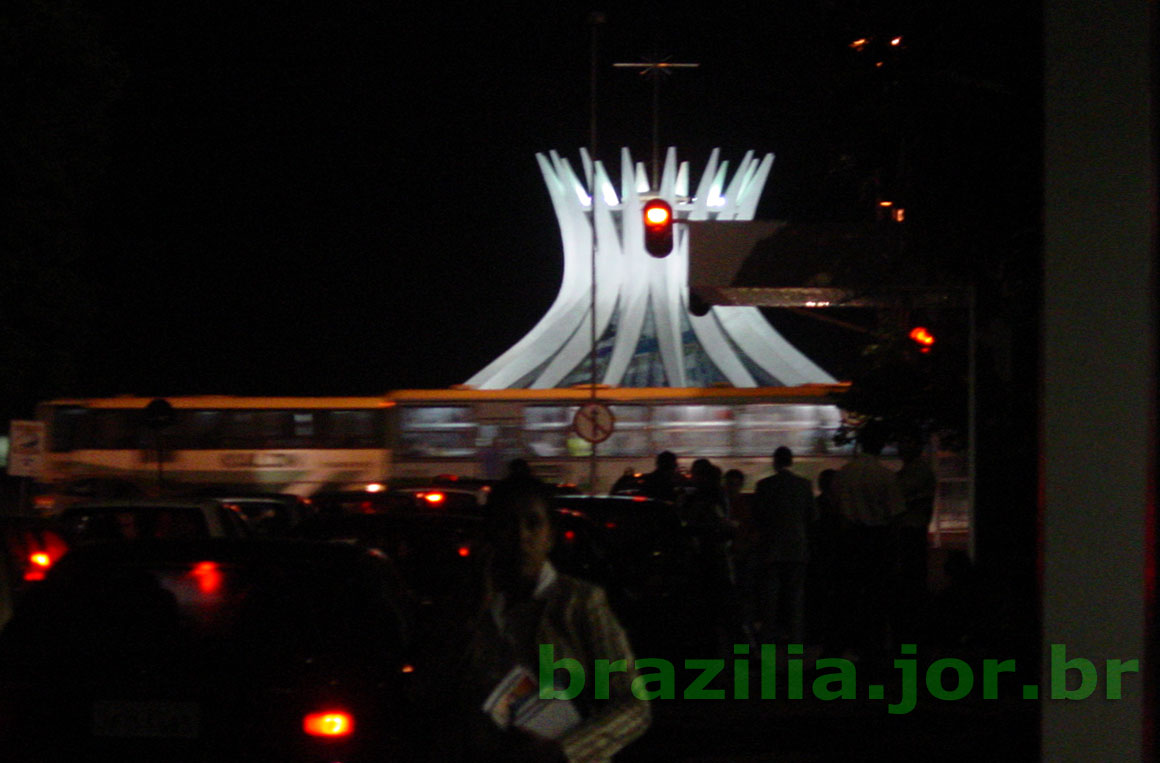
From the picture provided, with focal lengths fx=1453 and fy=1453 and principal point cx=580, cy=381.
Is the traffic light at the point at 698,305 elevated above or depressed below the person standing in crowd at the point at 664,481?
above

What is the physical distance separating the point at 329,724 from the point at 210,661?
49cm

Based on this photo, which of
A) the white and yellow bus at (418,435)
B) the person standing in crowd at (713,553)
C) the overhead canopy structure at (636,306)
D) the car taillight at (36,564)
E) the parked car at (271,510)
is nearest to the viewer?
the car taillight at (36,564)

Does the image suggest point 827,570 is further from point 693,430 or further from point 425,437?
point 425,437

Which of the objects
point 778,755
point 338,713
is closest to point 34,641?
point 338,713

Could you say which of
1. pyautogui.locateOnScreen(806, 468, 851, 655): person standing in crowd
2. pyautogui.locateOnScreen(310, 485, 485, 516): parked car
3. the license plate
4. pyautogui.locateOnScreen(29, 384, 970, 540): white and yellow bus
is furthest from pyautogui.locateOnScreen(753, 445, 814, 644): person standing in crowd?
pyautogui.locateOnScreen(29, 384, 970, 540): white and yellow bus

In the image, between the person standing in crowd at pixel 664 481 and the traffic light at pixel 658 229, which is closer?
the person standing in crowd at pixel 664 481

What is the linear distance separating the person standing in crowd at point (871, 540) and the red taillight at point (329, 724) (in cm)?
706

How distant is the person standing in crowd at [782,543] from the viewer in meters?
12.1

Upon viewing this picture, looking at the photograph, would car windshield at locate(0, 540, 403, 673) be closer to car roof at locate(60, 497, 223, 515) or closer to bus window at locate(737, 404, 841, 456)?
car roof at locate(60, 497, 223, 515)

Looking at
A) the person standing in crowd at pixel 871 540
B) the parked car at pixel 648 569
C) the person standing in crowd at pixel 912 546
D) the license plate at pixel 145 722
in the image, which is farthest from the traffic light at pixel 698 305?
the license plate at pixel 145 722

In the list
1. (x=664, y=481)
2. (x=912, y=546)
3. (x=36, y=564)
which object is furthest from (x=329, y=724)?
(x=664, y=481)

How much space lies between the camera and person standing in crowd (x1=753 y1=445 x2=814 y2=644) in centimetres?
1212

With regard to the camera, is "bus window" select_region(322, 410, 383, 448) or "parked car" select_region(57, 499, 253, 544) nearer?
"parked car" select_region(57, 499, 253, 544)

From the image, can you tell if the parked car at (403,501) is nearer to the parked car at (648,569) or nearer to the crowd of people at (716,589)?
the crowd of people at (716,589)
